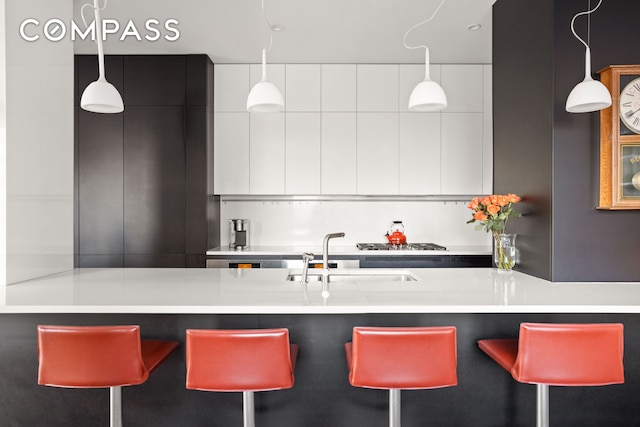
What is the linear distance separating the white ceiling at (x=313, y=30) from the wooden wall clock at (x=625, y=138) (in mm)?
1158

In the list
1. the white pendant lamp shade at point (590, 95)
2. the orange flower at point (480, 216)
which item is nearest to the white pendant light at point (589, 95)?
the white pendant lamp shade at point (590, 95)

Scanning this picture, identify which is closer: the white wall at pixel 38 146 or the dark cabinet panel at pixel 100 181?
the white wall at pixel 38 146

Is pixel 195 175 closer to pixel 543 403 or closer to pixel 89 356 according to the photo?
pixel 89 356

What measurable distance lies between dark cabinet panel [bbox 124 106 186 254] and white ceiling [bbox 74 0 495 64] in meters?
0.59

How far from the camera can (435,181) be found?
4086 millimetres

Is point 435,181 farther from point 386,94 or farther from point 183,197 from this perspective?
point 183,197

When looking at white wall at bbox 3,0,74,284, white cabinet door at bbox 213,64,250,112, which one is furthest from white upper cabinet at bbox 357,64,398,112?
white wall at bbox 3,0,74,284

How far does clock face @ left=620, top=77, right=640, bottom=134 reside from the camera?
7.03 ft

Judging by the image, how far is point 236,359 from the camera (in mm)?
1460

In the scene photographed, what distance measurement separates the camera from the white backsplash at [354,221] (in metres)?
4.38

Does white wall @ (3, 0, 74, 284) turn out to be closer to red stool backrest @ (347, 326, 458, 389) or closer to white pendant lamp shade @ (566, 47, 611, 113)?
red stool backrest @ (347, 326, 458, 389)

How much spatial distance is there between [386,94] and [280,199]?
4.85ft

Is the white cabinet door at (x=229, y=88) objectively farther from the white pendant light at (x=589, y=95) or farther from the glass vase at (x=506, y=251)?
the white pendant light at (x=589, y=95)

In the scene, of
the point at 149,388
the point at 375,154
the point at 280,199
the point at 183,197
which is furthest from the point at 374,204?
the point at 149,388
